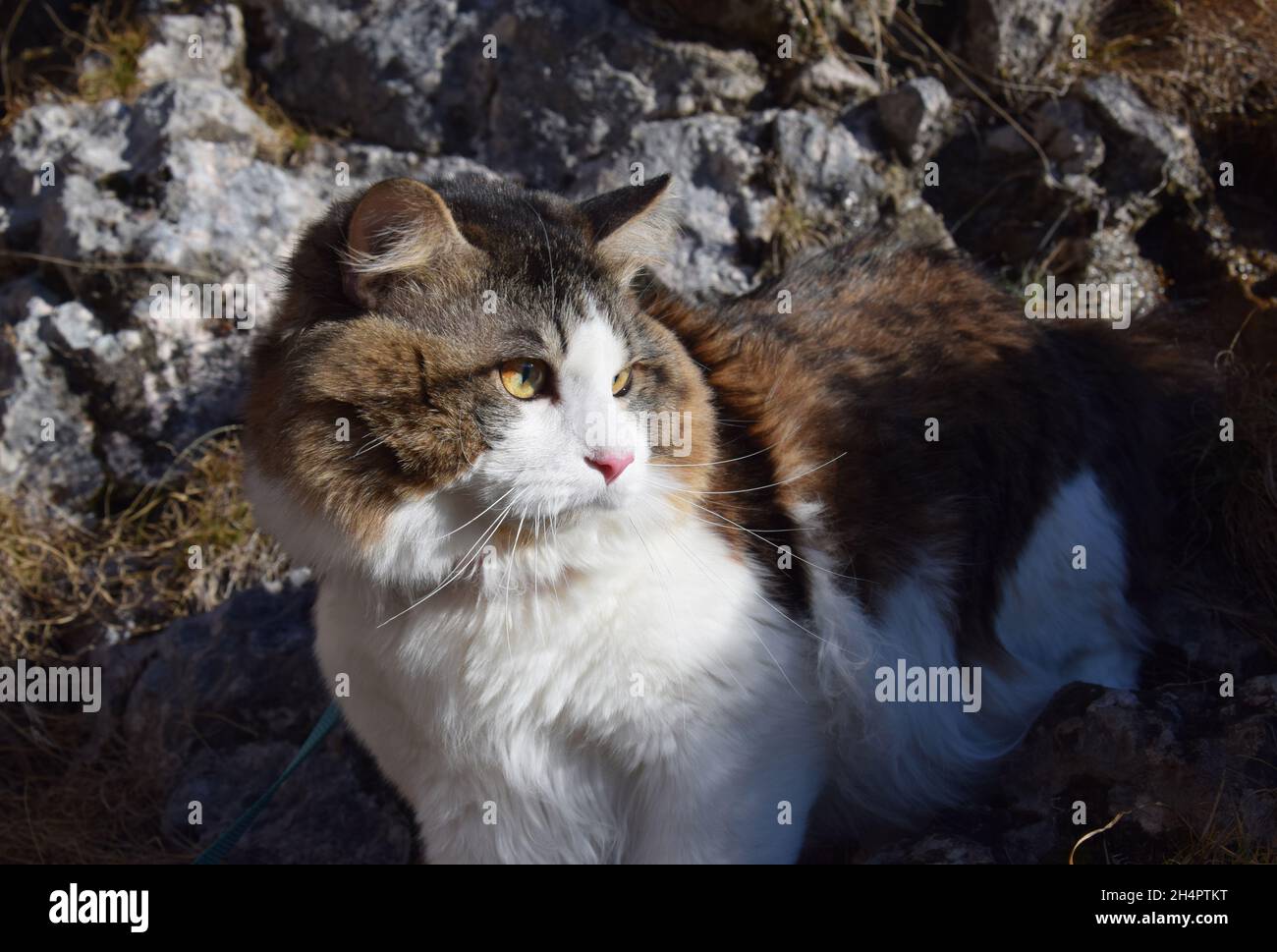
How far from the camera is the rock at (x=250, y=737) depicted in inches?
138

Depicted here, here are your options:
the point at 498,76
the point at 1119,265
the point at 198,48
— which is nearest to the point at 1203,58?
the point at 1119,265

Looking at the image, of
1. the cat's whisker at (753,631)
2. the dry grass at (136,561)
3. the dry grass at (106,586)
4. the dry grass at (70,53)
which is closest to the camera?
the cat's whisker at (753,631)

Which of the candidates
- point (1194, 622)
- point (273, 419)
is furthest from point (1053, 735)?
point (273, 419)

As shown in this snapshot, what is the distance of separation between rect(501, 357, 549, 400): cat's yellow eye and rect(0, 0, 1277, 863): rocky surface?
203cm

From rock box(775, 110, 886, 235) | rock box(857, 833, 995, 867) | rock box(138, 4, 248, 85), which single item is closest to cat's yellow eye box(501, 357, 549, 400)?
rock box(857, 833, 995, 867)

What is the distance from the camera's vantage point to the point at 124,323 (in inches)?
167

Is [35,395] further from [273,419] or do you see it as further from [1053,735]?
[1053,735]

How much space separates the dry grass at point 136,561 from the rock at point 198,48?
1.64m

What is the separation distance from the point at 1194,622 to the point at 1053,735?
90cm

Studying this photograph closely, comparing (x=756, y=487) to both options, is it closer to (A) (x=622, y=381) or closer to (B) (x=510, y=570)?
(A) (x=622, y=381)

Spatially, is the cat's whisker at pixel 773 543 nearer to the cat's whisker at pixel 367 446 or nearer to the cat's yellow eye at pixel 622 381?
the cat's yellow eye at pixel 622 381

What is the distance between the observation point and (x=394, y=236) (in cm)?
225

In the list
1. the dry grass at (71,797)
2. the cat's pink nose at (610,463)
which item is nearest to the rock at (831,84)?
the cat's pink nose at (610,463)

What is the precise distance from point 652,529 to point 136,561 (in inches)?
102
